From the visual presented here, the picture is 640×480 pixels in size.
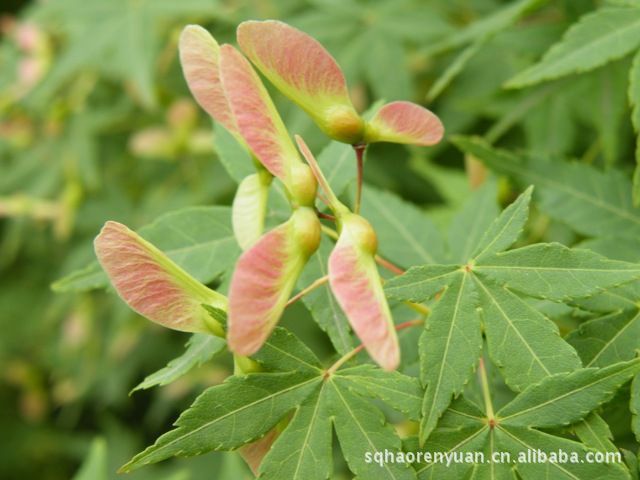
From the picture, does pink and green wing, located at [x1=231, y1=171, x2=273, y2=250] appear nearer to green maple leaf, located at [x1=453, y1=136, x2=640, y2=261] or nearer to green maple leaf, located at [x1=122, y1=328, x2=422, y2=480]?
green maple leaf, located at [x1=122, y1=328, x2=422, y2=480]

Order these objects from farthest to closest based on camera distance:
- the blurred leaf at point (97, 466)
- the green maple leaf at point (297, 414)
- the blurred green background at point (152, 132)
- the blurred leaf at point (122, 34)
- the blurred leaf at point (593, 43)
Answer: the blurred leaf at point (122, 34), the blurred green background at point (152, 132), the blurred leaf at point (97, 466), the blurred leaf at point (593, 43), the green maple leaf at point (297, 414)

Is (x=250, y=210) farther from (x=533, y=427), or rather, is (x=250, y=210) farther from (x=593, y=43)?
(x=593, y=43)

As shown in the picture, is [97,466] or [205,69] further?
[97,466]

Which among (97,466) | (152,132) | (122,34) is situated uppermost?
(122,34)

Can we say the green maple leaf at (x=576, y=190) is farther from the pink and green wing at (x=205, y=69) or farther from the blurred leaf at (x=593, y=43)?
the pink and green wing at (x=205, y=69)

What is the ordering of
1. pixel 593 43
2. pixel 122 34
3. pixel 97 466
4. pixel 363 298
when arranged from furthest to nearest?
pixel 122 34 < pixel 97 466 < pixel 593 43 < pixel 363 298

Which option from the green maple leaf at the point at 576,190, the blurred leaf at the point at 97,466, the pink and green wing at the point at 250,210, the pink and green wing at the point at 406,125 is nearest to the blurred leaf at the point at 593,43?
the green maple leaf at the point at 576,190

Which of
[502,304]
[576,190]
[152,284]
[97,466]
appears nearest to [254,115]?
[152,284]

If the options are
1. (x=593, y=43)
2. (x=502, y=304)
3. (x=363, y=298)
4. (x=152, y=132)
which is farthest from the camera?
(x=152, y=132)
